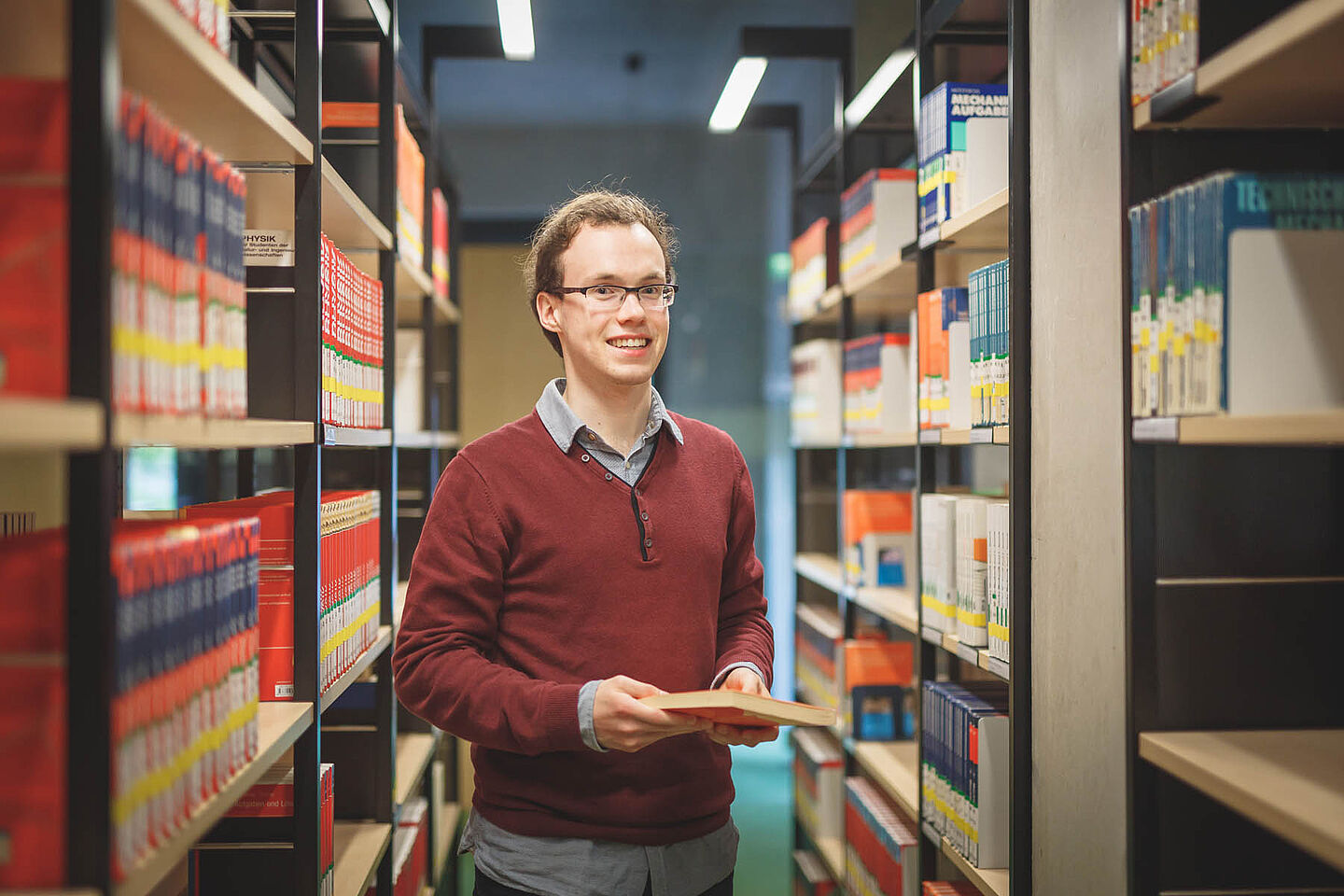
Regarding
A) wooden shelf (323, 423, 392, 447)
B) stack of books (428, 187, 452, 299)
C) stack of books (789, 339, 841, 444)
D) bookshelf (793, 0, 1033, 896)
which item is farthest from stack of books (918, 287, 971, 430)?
stack of books (428, 187, 452, 299)

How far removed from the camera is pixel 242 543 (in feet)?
4.98

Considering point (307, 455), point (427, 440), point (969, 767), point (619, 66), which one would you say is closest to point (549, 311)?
point (307, 455)

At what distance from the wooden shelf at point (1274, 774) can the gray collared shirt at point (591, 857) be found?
2.32ft

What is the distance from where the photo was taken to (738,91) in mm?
3693

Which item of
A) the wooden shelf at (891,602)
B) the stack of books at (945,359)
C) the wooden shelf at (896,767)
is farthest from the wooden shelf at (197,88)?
the wooden shelf at (896,767)

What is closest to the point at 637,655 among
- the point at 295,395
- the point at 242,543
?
the point at 242,543

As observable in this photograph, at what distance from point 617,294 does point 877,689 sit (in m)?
2.01

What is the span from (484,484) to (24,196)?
2.96 ft

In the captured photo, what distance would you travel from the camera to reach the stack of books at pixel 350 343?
2.10 m

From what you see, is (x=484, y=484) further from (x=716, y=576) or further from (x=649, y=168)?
(x=649, y=168)

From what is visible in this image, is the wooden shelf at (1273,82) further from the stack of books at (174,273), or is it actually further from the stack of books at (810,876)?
the stack of books at (810,876)

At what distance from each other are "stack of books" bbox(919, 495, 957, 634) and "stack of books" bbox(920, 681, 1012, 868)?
18 centimetres

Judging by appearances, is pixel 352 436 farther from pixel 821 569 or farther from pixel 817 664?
pixel 817 664

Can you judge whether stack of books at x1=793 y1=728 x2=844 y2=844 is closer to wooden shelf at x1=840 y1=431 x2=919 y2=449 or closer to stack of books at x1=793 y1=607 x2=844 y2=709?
stack of books at x1=793 y1=607 x2=844 y2=709
